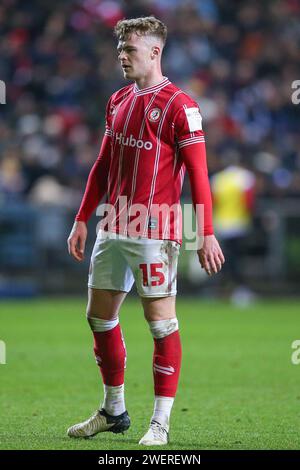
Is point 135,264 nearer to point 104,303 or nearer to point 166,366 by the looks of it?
point 104,303

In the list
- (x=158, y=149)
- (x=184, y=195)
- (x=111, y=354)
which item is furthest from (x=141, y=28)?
(x=184, y=195)

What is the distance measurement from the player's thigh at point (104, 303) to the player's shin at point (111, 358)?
37 mm

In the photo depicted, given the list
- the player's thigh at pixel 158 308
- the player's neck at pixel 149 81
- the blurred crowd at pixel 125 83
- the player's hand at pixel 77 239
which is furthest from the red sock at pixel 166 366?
the blurred crowd at pixel 125 83

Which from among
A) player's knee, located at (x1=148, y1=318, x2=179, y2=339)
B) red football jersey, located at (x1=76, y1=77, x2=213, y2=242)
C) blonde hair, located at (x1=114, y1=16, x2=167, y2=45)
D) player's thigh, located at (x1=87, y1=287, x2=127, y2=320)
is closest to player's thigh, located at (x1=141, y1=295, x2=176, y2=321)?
player's knee, located at (x1=148, y1=318, x2=179, y2=339)

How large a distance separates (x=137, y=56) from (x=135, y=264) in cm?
113

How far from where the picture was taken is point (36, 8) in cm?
1942

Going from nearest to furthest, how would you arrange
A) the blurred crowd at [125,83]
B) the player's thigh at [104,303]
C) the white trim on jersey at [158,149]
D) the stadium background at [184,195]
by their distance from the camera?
the white trim on jersey at [158,149] < the player's thigh at [104,303] < the stadium background at [184,195] < the blurred crowd at [125,83]

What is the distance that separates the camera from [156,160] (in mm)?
5797

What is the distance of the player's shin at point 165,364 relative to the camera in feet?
18.9

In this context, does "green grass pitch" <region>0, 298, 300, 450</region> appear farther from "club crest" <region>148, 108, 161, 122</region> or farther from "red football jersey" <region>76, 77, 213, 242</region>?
"club crest" <region>148, 108, 161, 122</region>

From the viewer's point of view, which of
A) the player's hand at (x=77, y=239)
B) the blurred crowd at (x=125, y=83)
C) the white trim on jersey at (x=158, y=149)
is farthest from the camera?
the blurred crowd at (x=125, y=83)

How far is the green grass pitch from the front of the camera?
236 inches

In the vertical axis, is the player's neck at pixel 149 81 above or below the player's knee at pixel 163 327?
above

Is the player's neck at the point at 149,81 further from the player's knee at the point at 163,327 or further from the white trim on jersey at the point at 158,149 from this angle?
the player's knee at the point at 163,327
